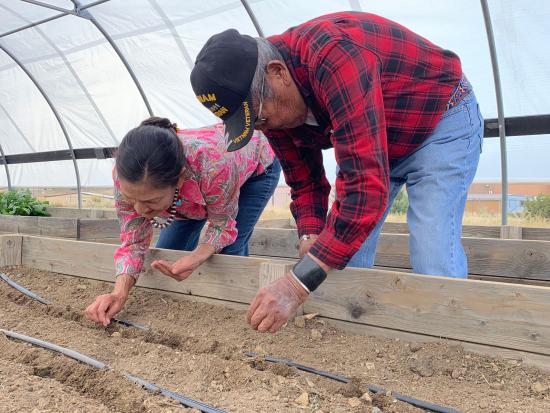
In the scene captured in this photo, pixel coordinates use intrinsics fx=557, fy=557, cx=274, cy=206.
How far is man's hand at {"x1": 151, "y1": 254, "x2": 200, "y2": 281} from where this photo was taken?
8.80 feet

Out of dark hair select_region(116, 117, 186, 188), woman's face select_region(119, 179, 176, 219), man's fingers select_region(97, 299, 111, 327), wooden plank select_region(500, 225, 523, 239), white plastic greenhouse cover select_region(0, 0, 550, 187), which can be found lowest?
man's fingers select_region(97, 299, 111, 327)

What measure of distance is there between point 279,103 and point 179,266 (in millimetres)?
1138

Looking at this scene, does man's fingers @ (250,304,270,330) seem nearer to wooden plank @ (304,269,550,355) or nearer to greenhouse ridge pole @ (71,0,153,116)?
wooden plank @ (304,269,550,355)

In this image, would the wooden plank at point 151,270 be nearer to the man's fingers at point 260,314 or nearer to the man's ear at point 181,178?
the man's ear at point 181,178

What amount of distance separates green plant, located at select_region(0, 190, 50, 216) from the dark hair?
5.60 m

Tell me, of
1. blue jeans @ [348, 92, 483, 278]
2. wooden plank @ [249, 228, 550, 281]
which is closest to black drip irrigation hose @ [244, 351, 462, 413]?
blue jeans @ [348, 92, 483, 278]

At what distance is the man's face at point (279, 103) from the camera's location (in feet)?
6.03

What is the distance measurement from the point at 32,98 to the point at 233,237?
862cm

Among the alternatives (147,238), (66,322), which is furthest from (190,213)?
(66,322)

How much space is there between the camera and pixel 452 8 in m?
4.91

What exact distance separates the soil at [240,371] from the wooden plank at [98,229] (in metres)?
2.48

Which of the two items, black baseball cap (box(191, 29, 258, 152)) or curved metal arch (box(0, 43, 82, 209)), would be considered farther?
curved metal arch (box(0, 43, 82, 209))

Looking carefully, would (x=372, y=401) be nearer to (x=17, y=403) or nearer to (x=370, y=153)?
(x=370, y=153)

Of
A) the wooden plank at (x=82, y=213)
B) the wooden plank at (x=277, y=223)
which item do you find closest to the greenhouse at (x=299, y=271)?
the wooden plank at (x=277, y=223)
